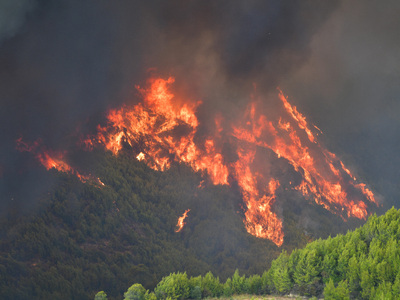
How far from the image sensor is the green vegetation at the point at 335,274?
73.3m

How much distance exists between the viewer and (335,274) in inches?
3381

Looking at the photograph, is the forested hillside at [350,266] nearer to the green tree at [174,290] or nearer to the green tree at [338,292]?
the green tree at [338,292]

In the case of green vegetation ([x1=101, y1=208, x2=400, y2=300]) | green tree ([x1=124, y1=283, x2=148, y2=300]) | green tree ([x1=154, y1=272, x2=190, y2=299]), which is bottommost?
green tree ([x1=124, y1=283, x2=148, y2=300])

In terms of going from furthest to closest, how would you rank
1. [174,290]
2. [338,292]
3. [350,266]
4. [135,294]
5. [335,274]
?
1. [135,294]
2. [174,290]
3. [335,274]
4. [350,266]
5. [338,292]

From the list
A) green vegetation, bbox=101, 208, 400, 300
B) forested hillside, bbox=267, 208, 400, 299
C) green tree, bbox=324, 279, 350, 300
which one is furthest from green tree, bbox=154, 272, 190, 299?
green tree, bbox=324, 279, 350, 300

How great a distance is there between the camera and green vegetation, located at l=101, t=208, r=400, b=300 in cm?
7331

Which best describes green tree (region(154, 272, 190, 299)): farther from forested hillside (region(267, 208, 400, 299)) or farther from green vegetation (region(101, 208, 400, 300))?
forested hillside (region(267, 208, 400, 299))

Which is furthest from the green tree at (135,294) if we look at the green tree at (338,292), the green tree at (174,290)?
the green tree at (338,292)

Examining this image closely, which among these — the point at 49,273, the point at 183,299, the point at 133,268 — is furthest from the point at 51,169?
the point at 183,299

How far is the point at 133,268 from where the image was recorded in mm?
197250

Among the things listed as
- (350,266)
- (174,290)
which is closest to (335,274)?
(350,266)

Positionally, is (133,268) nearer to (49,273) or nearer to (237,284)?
(49,273)

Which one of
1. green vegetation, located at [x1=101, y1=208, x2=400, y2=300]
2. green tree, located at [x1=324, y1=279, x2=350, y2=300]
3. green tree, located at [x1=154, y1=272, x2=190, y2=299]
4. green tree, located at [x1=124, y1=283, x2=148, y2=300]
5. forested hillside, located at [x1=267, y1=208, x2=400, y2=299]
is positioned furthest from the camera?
green tree, located at [x1=154, y1=272, x2=190, y2=299]

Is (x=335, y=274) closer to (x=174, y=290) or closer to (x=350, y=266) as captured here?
(x=350, y=266)
